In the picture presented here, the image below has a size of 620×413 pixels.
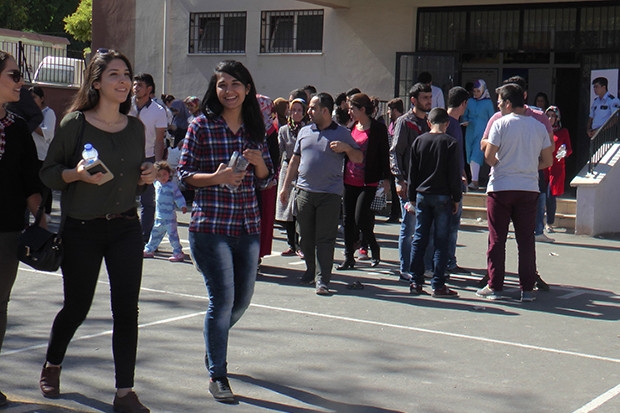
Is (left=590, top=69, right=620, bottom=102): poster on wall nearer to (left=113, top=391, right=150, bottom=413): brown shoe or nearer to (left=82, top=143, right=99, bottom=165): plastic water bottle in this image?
(left=113, top=391, right=150, bottom=413): brown shoe

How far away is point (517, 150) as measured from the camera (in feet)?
29.9

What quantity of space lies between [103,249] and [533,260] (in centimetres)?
519

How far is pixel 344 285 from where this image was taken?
990 centimetres

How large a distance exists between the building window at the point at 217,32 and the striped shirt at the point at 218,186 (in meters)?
17.3

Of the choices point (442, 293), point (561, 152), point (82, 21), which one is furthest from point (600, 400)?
point (82, 21)

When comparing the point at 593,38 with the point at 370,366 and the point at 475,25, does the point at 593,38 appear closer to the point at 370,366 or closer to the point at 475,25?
the point at 475,25

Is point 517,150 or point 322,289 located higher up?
point 517,150

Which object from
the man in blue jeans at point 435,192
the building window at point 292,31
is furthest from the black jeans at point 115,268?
the building window at point 292,31

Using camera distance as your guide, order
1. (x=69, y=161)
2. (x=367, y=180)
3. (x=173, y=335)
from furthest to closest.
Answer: (x=367, y=180), (x=173, y=335), (x=69, y=161)

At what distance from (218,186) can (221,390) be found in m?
1.21

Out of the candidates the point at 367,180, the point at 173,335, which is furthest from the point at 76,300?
the point at 367,180

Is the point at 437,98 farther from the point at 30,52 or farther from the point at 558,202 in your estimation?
the point at 30,52

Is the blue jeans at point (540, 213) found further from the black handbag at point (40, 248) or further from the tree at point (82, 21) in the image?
the tree at point (82, 21)

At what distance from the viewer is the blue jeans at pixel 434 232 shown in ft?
30.7
